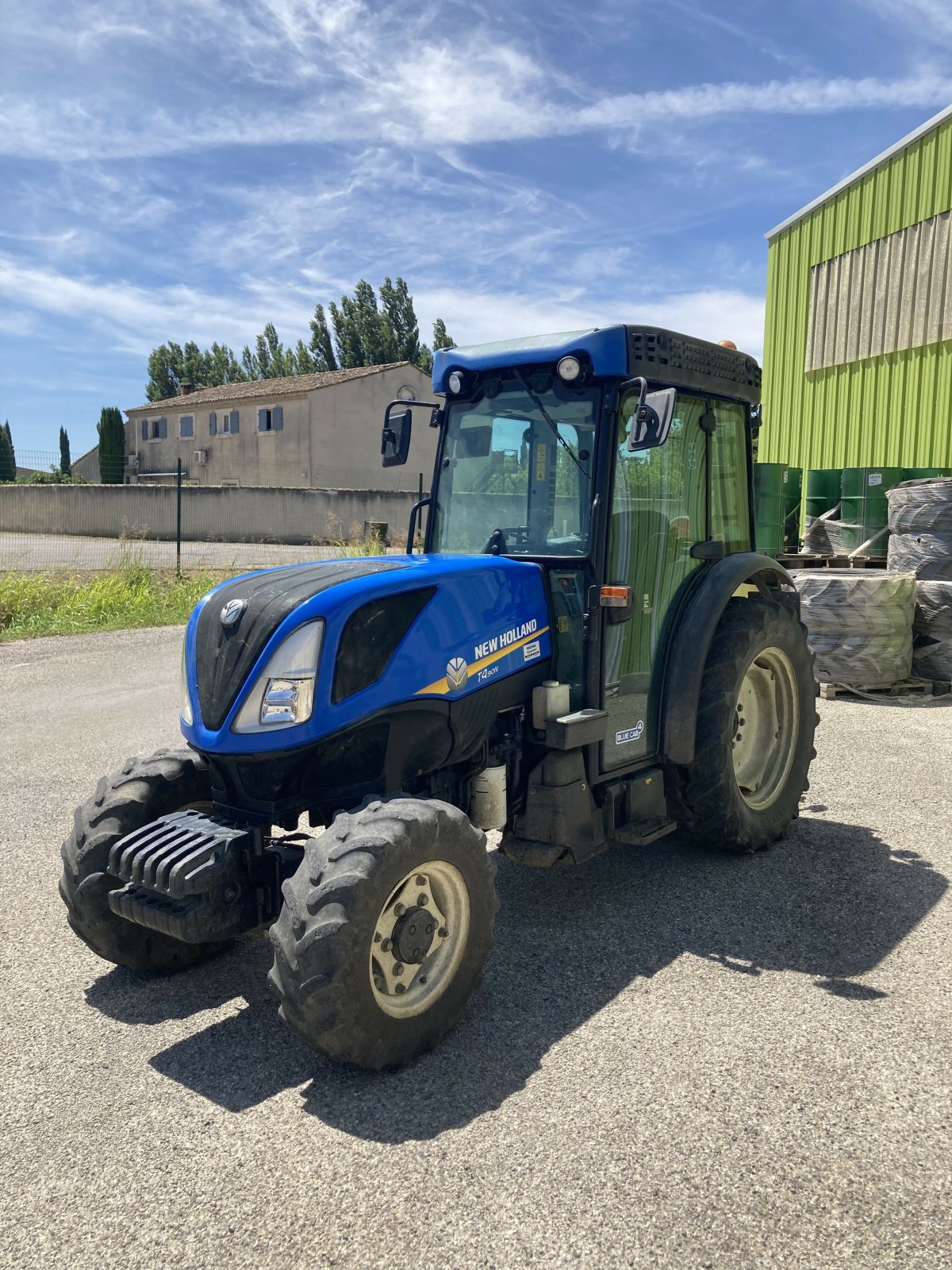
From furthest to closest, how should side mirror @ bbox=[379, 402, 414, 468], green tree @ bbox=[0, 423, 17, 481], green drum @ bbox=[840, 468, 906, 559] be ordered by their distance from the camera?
1. green tree @ bbox=[0, 423, 17, 481]
2. green drum @ bbox=[840, 468, 906, 559]
3. side mirror @ bbox=[379, 402, 414, 468]

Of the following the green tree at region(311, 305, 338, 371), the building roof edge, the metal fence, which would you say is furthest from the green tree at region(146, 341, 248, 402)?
the building roof edge

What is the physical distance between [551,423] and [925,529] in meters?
5.84

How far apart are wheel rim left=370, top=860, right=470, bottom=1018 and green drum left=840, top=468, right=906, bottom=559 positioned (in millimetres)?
8412

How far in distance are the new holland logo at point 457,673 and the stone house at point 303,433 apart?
31.6 m

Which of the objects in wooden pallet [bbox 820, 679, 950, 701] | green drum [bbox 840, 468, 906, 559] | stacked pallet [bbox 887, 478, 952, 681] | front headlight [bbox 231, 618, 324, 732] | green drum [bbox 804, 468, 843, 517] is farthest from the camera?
green drum [bbox 804, 468, 843, 517]

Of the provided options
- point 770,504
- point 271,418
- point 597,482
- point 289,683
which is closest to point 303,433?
point 271,418

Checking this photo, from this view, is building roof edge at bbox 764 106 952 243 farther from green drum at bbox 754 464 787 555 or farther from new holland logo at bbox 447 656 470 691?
new holland logo at bbox 447 656 470 691

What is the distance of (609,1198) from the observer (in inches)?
98.6

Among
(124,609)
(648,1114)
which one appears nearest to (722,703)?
(648,1114)

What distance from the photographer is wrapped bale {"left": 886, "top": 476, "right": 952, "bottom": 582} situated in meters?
8.72

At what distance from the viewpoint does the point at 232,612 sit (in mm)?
3451

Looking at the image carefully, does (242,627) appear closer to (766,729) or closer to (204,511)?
(766,729)

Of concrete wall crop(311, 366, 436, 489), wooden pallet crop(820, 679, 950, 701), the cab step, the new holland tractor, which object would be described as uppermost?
concrete wall crop(311, 366, 436, 489)

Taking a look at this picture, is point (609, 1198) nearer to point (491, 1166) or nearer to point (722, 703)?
point (491, 1166)
